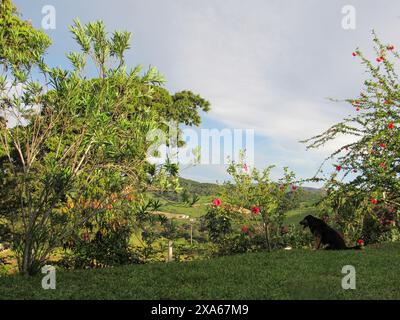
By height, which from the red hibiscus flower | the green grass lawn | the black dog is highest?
the red hibiscus flower

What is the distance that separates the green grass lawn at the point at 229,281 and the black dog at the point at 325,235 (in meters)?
2.22

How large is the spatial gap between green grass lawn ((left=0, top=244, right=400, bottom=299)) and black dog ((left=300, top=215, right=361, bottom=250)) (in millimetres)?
2223

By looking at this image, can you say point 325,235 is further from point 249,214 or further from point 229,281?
point 229,281

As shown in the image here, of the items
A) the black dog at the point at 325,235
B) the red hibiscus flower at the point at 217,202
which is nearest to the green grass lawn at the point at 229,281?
the black dog at the point at 325,235

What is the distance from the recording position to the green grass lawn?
6668mm

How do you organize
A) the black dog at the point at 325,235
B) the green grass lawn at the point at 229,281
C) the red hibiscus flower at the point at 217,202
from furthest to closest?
the red hibiscus flower at the point at 217,202, the black dog at the point at 325,235, the green grass lawn at the point at 229,281

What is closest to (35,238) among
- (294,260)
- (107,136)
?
(107,136)

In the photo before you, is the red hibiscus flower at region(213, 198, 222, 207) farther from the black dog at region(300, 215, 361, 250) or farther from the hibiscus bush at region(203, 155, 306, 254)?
the black dog at region(300, 215, 361, 250)

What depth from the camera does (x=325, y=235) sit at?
1316 centimetres

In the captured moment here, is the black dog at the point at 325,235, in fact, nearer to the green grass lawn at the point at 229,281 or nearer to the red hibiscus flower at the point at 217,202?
the green grass lawn at the point at 229,281

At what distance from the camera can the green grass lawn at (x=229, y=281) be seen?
6.67 meters

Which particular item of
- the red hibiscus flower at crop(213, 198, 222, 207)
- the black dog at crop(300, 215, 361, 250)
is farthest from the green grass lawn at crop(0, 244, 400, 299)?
the red hibiscus flower at crop(213, 198, 222, 207)
